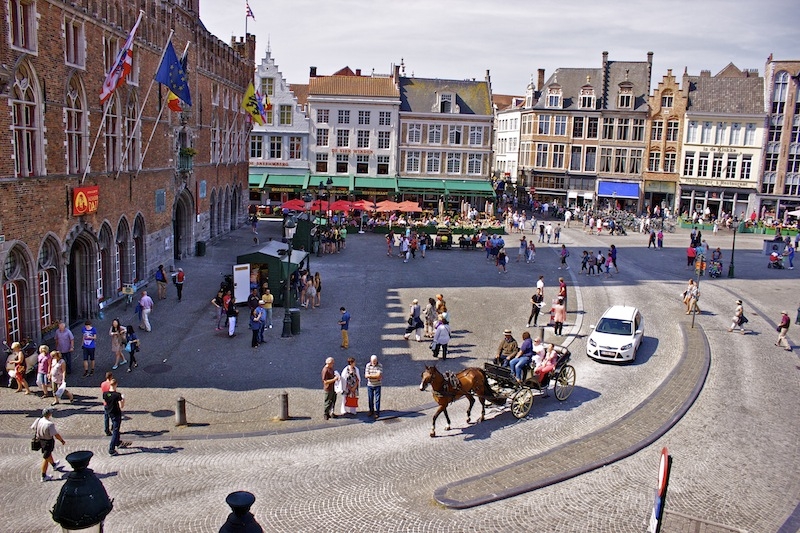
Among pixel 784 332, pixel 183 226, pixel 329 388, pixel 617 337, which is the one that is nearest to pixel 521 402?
pixel 329 388

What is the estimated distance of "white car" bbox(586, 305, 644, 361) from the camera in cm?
2000

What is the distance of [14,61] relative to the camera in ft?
59.6

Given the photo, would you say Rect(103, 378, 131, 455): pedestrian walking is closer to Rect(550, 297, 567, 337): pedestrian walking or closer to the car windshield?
the car windshield

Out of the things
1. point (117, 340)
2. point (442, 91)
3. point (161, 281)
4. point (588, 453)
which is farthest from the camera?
point (442, 91)

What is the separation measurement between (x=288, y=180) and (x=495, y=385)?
153 feet

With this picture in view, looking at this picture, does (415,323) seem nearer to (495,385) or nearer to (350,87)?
(495,385)

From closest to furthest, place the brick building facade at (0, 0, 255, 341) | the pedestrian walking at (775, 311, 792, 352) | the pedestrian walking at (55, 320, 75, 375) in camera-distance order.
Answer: the pedestrian walking at (55, 320, 75, 375) → the brick building facade at (0, 0, 255, 341) → the pedestrian walking at (775, 311, 792, 352)

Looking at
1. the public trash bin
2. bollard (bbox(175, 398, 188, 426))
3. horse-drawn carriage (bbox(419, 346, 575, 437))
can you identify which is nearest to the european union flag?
the public trash bin

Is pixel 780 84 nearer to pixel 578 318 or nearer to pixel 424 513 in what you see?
pixel 578 318

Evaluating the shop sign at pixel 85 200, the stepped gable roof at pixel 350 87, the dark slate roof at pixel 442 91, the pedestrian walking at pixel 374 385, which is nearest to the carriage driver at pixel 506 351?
the pedestrian walking at pixel 374 385

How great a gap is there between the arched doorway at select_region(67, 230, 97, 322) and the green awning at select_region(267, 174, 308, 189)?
1404 inches

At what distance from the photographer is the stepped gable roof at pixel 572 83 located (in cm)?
6694

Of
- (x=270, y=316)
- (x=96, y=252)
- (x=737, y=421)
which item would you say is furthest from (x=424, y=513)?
(x=96, y=252)

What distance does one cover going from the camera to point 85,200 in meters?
22.4
